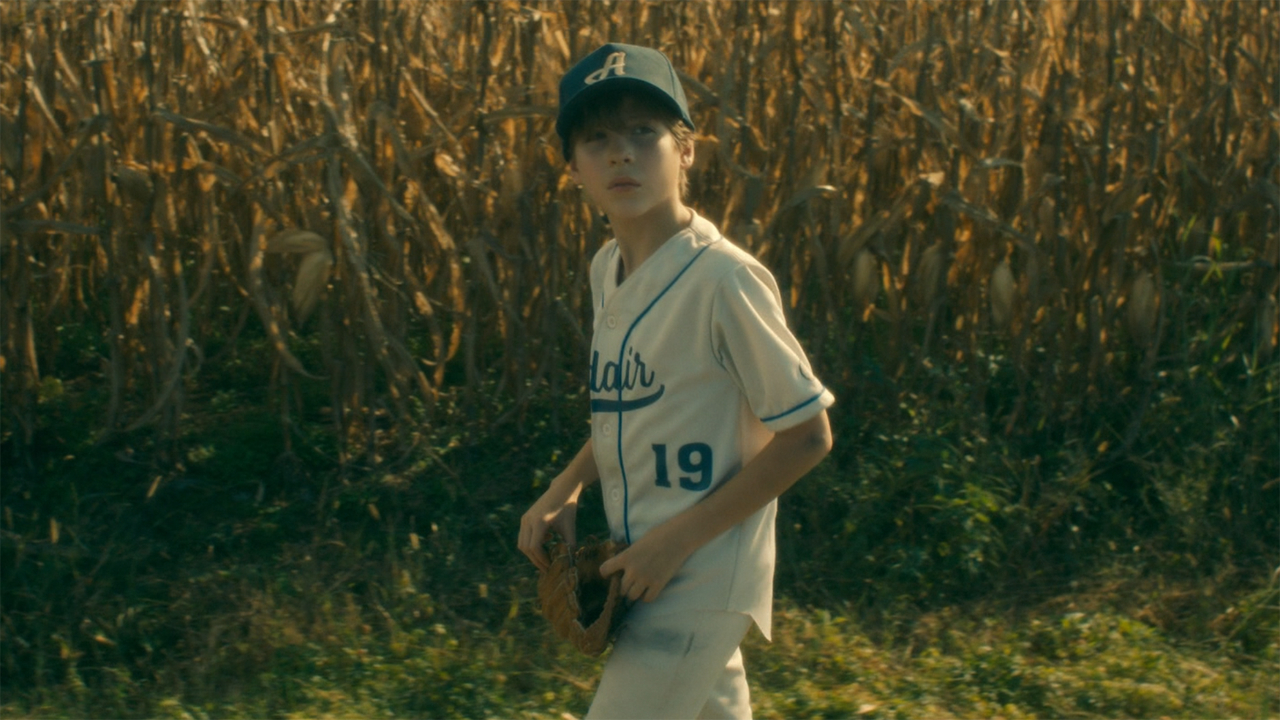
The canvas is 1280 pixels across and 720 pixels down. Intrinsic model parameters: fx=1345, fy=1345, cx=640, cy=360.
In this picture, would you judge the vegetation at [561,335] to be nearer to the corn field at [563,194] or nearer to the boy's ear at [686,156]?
the corn field at [563,194]

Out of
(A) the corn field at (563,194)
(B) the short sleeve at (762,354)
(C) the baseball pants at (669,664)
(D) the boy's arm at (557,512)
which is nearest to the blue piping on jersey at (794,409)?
(B) the short sleeve at (762,354)

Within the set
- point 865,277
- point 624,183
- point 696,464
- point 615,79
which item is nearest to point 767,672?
point 865,277

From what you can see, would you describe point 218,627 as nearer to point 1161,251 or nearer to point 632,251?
point 632,251

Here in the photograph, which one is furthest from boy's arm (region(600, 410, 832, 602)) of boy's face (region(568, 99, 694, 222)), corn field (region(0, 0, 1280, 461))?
corn field (region(0, 0, 1280, 461))

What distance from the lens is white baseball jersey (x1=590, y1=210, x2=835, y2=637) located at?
6.59 ft

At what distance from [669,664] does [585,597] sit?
194 mm

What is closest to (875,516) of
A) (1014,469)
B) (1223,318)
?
(1014,469)

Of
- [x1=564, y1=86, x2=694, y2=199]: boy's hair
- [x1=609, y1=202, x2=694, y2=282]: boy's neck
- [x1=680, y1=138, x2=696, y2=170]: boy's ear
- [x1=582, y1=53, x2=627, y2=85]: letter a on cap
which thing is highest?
[x1=582, y1=53, x2=627, y2=85]: letter a on cap

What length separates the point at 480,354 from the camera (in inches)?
192

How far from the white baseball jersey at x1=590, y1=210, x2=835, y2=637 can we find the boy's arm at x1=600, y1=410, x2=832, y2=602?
0.13ft

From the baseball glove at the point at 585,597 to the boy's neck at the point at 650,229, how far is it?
478 millimetres

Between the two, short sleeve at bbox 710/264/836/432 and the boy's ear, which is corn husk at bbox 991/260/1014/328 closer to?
the boy's ear

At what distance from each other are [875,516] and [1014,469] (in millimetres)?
577

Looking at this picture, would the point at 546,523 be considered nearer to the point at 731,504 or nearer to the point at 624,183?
the point at 731,504
